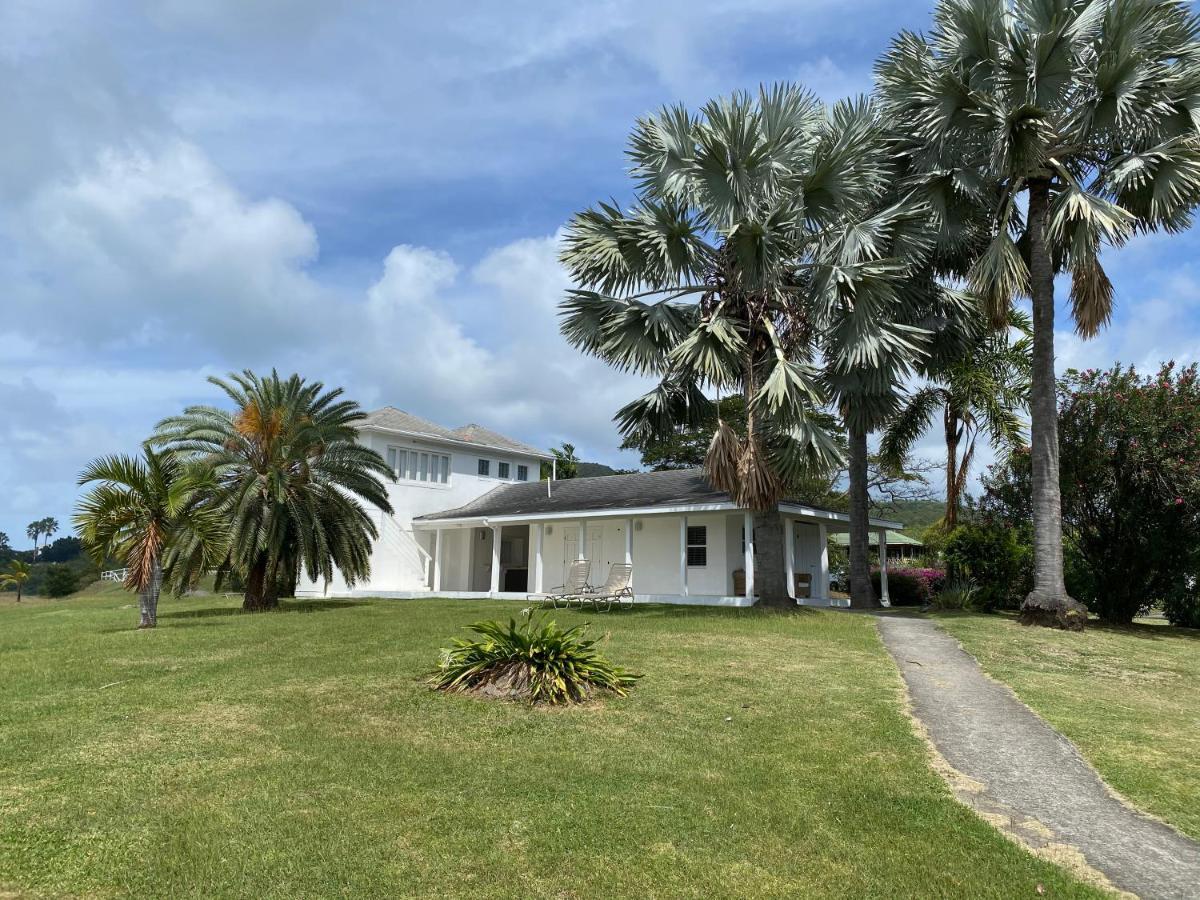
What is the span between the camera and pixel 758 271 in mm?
15609

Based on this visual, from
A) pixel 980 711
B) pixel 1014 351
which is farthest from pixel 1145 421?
pixel 980 711

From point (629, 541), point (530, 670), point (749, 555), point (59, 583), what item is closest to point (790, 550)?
point (749, 555)

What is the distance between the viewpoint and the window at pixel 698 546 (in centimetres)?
2183

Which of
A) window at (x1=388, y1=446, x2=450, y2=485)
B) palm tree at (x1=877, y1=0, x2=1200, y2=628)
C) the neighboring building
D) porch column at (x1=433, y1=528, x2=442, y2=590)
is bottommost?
porch column at (x1=433, y1=528, x2=442, y2=590)

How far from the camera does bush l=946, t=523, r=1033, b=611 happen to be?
21.7m

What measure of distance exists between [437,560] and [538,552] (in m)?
4.85

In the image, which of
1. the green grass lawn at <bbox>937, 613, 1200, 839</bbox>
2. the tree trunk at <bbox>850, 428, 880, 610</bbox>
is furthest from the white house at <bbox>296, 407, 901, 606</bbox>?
the green grass lawn at <bbox>937, 613, 1200, 839</bbox>

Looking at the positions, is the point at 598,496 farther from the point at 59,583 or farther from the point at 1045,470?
the point at 59,583

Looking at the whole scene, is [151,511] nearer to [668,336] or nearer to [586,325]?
[586,325]

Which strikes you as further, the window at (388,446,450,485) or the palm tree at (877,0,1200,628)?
the window at (388,446,450,485)

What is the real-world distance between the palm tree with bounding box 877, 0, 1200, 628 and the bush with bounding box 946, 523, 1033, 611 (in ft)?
23.2

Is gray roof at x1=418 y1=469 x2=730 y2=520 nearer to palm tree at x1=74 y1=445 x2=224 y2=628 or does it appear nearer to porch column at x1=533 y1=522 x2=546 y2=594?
porch column at x1=533 y1=522 x2=546 y2=594

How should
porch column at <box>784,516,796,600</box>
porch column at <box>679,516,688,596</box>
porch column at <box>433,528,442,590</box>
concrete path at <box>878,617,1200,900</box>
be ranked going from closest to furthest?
1. concrete path at <box>878,617,1200,900</box>
2. porch column at <box>784,516,796,600</box>
3. porch column at <box>679,516,688,596</box>
4. porch column at <box>433,528,442,590</box>

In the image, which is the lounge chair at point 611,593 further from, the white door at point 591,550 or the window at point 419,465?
the window at point 419,465
